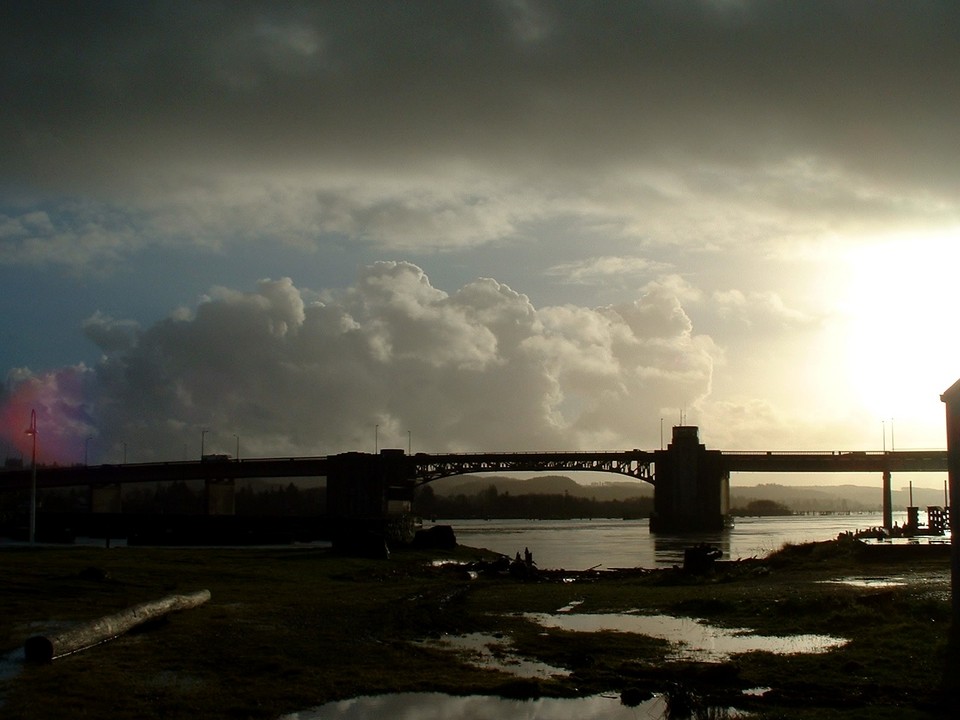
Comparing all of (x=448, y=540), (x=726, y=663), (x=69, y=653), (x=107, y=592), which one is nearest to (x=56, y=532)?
(x=448, y=540)

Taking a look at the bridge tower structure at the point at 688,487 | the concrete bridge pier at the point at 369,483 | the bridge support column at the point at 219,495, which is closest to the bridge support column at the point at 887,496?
the bridge tower structure at the point at 688,487

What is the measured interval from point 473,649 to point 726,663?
5.25 m

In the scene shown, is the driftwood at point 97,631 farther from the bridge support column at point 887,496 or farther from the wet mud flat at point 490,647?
the bridge support column at point 887,496

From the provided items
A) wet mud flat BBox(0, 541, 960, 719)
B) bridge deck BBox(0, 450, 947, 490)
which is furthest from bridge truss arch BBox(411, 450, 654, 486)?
wet mud flat BBox(0, 541, 960, 719)

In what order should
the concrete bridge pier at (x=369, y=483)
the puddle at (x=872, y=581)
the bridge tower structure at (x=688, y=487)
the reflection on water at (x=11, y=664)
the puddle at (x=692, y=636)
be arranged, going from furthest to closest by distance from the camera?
the bridge tower structure at (x=688, y=487) → the concrete bridge pier at (x=369, y=483) → the puddle at (x=872, y=581) → the puddle at (x=692, y=636) → the reflection on water at (x=11, y=664)

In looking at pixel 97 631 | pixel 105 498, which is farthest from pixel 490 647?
pixel 105 498

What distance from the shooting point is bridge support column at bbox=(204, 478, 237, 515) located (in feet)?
519

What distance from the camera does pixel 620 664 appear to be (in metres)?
18.1

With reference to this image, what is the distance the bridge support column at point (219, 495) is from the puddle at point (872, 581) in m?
133

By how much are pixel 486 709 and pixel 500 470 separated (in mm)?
148629

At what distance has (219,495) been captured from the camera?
161625mm

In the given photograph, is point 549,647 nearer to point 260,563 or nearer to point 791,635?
point 791,635

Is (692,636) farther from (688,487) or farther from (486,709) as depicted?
(688,487)

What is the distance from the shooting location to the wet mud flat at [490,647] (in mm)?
15055
